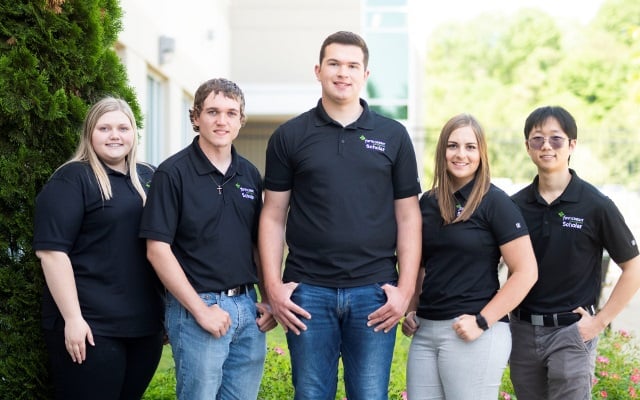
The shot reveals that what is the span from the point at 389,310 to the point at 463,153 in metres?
0.87

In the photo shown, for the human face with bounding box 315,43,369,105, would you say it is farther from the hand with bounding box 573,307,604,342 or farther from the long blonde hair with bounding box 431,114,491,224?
the hand with bounding box 573,307,604,342

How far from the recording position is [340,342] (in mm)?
4090

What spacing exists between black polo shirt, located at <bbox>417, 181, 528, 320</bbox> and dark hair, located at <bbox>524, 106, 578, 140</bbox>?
1.92ft

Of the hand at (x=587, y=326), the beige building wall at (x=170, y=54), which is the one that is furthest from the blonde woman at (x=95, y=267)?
the beige building wall at (x=170, y=54)

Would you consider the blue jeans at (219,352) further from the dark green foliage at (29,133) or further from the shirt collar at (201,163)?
the dark green foliage at (29,133)

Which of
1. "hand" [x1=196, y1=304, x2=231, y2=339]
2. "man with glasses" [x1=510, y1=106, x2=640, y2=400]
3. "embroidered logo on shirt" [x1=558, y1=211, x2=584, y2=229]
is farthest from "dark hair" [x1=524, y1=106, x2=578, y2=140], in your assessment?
"hand" [x1=196, y1=304, x2=231, y2=339]

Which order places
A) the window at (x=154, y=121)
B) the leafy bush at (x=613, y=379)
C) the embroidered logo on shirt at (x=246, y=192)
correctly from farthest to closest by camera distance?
the window at (x=154, y=121), the leafy bush at (x=613, y=379), the embroidered logo on shirt at (x=246, y=192)

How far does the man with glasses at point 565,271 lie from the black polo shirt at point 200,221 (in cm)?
154

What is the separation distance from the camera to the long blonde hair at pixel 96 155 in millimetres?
3928

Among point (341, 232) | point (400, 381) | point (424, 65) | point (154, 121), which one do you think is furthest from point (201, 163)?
point (424, 65)

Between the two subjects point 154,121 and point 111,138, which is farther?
point 154,121

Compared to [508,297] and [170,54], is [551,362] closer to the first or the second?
[508,297]

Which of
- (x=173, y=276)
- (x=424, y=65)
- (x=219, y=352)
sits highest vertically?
(x=424, y=65)

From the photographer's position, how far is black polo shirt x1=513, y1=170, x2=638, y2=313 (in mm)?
4250
